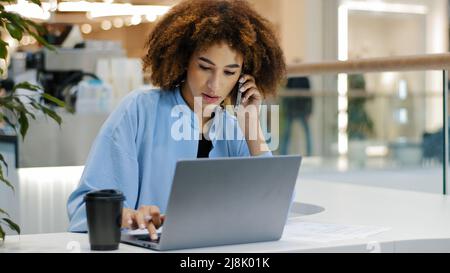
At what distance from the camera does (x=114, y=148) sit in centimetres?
204

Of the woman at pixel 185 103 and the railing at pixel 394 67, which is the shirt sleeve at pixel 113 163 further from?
the railing at pixel 394 67

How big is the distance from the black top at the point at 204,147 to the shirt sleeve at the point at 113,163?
225 millimetres

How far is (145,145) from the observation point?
6.99 ft

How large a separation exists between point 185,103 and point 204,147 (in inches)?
5.5

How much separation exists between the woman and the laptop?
16.3 inches

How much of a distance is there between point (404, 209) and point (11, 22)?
4.00 ft

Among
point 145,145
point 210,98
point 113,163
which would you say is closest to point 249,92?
point 210,98

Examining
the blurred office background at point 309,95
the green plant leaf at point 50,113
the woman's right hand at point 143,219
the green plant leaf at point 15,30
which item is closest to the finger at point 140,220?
the woman's right hand at point 143,219

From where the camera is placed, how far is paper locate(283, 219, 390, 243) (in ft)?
5.58

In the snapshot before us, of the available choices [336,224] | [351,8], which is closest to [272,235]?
[336,224]

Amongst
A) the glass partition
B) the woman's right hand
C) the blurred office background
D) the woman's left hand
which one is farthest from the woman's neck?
the glass partition

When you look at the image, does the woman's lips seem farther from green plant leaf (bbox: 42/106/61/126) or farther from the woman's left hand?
green plant leaf (bbox: 42/106/61/126)

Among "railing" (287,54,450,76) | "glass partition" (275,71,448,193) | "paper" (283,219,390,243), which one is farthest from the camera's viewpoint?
"glass partition" (275,71,448,193)

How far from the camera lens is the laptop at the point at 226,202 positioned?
1.49 metres
